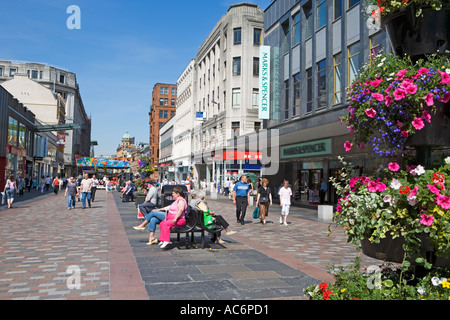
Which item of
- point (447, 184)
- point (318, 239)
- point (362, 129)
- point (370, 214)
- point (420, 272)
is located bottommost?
point (318, 239)

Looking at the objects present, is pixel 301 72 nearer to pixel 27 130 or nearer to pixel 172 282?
pixel 172 282

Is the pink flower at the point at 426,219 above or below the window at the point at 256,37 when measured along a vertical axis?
below

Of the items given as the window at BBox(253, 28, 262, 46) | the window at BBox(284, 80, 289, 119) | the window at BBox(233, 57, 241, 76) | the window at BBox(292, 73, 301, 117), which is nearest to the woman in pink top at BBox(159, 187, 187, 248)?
the window at BBox(292, 73, 301, 117)

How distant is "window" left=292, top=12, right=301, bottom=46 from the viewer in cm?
2430

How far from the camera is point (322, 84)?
69.2 feet

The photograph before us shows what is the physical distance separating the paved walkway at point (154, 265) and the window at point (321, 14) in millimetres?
13348

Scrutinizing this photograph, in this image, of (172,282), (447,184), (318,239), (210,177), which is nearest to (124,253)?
(172,282)

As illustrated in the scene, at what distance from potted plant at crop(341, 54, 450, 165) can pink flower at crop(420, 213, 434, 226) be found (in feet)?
1.84

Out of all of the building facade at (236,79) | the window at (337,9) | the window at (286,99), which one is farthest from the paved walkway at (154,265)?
the building facade at (236,79)

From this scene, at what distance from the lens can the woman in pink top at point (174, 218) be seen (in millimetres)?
8984

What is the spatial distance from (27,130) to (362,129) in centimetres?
4543

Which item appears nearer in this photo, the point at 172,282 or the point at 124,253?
the point at 172,282

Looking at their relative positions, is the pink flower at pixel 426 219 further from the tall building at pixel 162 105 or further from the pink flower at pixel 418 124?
the tall building at pixel 162 105

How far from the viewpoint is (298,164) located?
1135 inches
